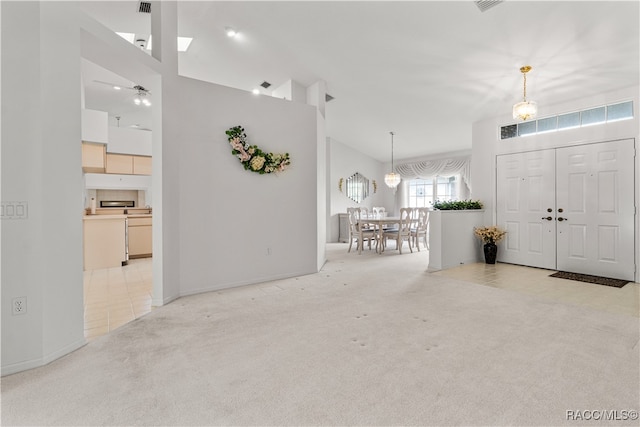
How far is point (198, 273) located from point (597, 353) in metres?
3.93

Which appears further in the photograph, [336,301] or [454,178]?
[454,178]

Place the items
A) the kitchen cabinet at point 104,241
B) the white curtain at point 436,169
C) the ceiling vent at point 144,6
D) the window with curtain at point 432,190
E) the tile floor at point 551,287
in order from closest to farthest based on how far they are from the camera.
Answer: the tile floor at point 551,287 → the ceiling vent at point 144,6 → the kitchen cabinet at point 104,241 → the white curtain at point 436,169 → the window with curtain at point 432,190

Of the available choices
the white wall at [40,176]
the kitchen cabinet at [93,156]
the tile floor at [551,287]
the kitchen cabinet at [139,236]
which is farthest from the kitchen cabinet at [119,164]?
the tile floor at [551,287]

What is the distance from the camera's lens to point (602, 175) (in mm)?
4660

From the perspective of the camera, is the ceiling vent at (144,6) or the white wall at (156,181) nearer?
the white wall at (156,181)

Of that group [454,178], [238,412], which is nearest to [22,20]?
[238,412]

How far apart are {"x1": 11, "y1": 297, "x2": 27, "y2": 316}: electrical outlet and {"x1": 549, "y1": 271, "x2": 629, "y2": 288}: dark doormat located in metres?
6.18

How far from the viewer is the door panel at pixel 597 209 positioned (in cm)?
446

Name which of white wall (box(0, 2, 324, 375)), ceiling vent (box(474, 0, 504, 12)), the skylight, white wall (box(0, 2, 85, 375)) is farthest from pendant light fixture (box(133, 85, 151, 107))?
ceiling vent (box(474, 0, 504, 12))

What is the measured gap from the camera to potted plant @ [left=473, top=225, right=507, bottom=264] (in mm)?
5729

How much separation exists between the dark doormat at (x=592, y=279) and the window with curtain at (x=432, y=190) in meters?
4.14

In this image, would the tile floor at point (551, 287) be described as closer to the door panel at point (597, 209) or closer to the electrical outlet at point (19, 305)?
the door panel at point (597, 209)

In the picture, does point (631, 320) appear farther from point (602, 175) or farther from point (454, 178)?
→ point (454, 178)

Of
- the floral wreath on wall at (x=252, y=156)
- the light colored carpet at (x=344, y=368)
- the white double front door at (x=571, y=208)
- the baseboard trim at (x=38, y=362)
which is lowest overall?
the light colored carpet at (x=344, y=368)
